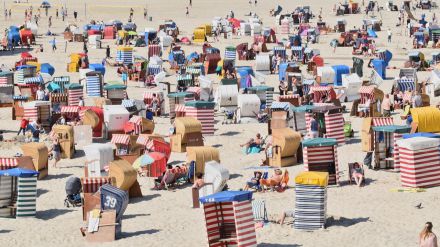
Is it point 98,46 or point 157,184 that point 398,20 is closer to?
point 98,46

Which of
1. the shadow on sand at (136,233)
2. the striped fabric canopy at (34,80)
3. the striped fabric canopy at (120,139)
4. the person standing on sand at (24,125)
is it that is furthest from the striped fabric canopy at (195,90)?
the shadow on sand at (136,233)

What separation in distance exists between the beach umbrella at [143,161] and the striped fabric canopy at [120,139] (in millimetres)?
2369

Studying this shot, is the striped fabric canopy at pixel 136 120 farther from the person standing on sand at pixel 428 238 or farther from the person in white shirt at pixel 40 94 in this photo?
the person standing on sand at pixel 428 238

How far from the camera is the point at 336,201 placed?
20.8m

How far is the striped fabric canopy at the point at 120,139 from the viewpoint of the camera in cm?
2664

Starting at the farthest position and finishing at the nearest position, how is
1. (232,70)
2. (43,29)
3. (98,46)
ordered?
1. (43,29)
2. (98,46)
3. (232,70)

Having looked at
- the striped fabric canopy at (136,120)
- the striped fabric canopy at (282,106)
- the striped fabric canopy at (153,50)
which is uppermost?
the striped fabric canopy at (153,50)

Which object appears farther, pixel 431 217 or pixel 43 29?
pixel 43 29

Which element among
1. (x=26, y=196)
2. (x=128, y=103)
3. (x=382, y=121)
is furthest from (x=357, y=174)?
(x=128, y=103)

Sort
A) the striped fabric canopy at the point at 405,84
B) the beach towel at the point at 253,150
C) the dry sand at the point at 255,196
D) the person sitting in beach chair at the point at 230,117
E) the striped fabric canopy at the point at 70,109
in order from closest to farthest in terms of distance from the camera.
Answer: the dry sand at the point at 255,196 < the beach towel at the point at 253,150 < the striped fabric canopy at the point at 70,109 < the person sitting in beach chair at the point at 230,117 < the striped fabric canopy at the point at 405,84

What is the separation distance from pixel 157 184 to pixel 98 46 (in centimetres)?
3346

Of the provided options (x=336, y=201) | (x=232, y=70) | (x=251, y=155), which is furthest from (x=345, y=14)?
(x=336, y=201)

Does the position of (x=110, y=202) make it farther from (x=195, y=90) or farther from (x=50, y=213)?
(x=195, y=90)

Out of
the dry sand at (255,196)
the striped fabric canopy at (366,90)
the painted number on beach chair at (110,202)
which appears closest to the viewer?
the dry sand at (255,196)
